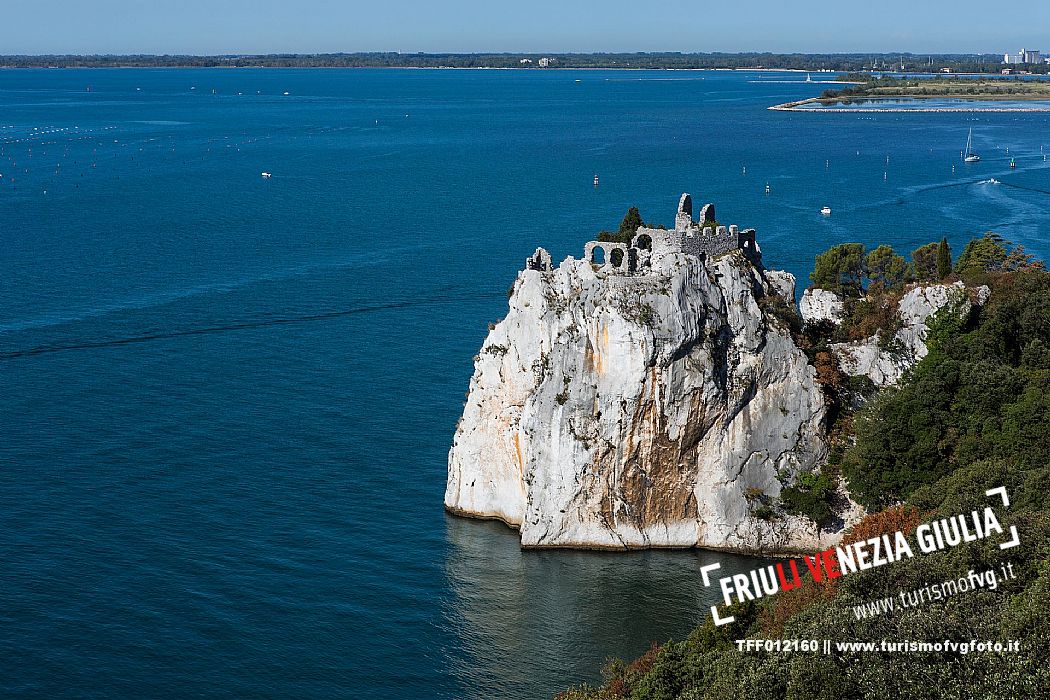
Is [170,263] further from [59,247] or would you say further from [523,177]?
[523,177]

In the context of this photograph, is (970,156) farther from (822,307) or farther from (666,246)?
(666,246)

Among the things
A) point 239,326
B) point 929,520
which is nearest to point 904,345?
point 929,520

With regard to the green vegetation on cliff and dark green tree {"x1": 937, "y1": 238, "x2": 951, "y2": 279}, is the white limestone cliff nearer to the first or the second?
the green vegetation on cliff

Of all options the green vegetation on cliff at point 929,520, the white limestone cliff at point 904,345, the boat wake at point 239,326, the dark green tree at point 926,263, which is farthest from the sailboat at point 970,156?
the white limestone cliff at point 904,345

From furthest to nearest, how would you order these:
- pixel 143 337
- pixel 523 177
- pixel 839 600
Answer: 1. pixel 523 177
2. pixel 143 337
3. pixel 839 600

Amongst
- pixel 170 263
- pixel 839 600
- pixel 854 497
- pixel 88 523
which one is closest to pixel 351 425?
pixel 88 523

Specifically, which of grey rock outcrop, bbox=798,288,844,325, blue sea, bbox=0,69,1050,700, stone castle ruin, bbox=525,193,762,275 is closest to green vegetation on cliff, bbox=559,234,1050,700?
grey rock outcrop, bbox=798,288,844,325
